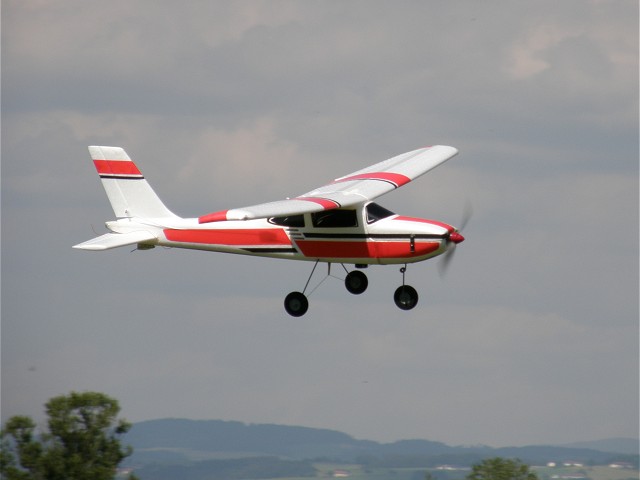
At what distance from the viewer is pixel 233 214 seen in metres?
24.6

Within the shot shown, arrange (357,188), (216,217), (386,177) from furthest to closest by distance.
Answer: (386,177) < (357,188) < (216,217)

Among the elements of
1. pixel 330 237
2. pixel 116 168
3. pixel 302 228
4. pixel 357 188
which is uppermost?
pixel 116 168

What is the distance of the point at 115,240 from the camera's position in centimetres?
2870

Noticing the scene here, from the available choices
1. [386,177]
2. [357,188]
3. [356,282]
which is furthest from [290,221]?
[386,177]

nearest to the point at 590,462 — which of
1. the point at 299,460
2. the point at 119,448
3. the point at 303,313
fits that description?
the point at 299,460

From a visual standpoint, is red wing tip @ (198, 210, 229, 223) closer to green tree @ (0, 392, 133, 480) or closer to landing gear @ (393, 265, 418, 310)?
landing gear @ (393, 265, 418, 310)

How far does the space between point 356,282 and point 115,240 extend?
5747 mm

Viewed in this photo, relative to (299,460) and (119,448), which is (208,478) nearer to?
(299,460)

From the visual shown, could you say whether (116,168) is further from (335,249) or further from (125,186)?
(335,249)

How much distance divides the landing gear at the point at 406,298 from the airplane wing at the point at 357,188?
7.45 ft

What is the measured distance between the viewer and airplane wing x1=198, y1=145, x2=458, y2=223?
1000 inches

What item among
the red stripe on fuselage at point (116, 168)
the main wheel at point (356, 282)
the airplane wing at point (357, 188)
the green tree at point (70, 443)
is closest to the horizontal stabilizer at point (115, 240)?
the red stripe on fuselage at point (116, 168)

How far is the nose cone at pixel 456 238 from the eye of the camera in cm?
2762

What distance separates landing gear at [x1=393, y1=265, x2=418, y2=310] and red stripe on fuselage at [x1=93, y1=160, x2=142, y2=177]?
754 cm
